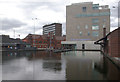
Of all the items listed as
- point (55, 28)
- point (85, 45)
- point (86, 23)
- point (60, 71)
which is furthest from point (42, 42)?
point (55, 28)

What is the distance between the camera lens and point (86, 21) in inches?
2874

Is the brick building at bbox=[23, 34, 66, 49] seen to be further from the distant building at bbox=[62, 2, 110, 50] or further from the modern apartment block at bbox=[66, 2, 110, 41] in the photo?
the modern apartment block at bbox=[66, 2, 110, 41]

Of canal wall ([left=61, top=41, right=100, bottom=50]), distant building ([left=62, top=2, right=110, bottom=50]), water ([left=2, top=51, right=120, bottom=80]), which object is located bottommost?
water ([left=2, top=51, right=120, bottom=80])

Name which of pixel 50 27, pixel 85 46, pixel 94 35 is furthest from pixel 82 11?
pixel 50 27

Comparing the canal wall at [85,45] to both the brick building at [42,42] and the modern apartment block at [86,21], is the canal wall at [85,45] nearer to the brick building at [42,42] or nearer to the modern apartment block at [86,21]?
the modern apartment block at [86,21]

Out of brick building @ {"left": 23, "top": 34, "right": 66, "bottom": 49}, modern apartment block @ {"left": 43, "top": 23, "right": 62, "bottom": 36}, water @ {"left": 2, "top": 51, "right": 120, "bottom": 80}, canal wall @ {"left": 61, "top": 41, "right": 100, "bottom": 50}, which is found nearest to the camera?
water @ {"left": 2, "top": 51, "right": 120, "bottom": 80}

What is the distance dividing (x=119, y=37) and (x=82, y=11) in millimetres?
55240

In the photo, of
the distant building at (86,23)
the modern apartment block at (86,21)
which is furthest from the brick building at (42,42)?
the modern apartment block at (86,21)

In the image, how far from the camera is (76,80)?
11.8m

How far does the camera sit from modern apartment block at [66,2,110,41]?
6994 centimetres

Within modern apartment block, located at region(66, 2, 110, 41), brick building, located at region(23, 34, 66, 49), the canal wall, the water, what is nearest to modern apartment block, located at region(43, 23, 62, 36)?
brick building, located at region(23, 34, 66, 49)

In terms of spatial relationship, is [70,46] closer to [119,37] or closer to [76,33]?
[76,33]

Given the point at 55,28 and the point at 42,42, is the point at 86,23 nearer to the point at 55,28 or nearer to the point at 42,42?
the point at 42,42

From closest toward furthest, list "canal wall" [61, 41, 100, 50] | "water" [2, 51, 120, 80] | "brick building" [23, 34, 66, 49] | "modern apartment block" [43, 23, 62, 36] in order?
"water" [2, 51, 120, 80] < "canal wall" [61, 41, 100, 50] < "brick building" [23, 34, 66, 49] < "modern apartment block" [43, 23, 62, 36]
